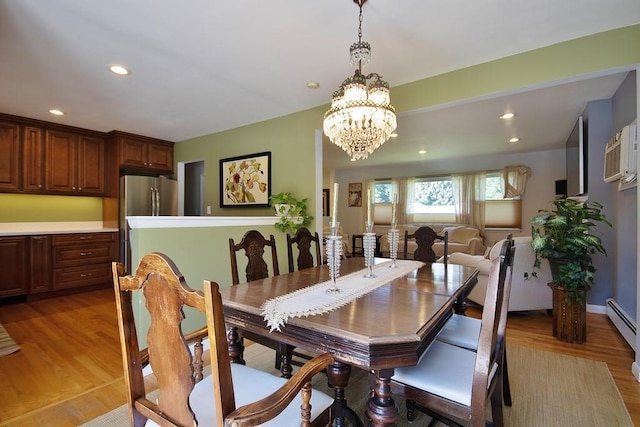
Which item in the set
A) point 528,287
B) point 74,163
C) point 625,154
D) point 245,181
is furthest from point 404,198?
point 74,163

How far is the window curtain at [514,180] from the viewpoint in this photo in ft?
20.9

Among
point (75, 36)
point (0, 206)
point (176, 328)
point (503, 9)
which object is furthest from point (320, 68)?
point (0, 206)

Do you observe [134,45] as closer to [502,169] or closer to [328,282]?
[328,282]

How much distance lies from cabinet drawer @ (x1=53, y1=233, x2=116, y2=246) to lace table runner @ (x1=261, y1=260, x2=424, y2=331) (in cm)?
424

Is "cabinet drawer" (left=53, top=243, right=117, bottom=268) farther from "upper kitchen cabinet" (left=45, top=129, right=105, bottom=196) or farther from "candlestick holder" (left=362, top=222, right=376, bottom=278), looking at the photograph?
"candlestick holder" (left=362, top=222, right=376, bottom=278)

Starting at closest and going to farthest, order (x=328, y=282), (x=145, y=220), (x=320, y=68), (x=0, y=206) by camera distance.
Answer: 1. (x=328, y=282)
2. (x=145, y=220)
3. (x=320, y=68)
4. (x=0, y=206)

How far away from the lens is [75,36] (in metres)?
2.14

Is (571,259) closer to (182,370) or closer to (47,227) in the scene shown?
(182,370)

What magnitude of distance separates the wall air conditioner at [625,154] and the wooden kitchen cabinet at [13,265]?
6.43 metres

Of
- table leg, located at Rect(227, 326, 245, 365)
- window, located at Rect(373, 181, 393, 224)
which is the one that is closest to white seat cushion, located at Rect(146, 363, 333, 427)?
table leg, located at Rect(227, 326, 245, 365)

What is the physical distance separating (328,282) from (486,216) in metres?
6.27

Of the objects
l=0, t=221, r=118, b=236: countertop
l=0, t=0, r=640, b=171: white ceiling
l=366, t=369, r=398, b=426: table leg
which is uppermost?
l=0, t=0, r=640, b=171: white ceiling

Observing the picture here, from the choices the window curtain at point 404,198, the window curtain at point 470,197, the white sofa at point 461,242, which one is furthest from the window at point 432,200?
the white sofa at point 461,242

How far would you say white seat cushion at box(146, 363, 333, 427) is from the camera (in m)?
0.99
